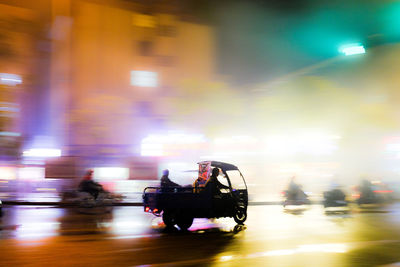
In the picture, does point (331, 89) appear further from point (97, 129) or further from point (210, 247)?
point (210, 247)

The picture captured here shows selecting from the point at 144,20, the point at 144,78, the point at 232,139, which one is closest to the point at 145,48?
the point at 144,20

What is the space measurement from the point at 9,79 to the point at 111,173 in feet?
35.6

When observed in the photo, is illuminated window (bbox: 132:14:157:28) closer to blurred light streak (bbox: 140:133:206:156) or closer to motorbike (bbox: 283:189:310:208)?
blurred light streak (bbox: 140:133:206:156)

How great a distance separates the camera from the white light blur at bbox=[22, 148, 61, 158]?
3005 cm

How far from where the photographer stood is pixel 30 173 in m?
25.6

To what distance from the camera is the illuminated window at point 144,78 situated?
36.0 meters

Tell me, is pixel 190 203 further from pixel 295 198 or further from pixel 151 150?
pixel 151 150

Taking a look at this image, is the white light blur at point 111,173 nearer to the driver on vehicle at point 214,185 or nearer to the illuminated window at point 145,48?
the illuminated window at point 145,48

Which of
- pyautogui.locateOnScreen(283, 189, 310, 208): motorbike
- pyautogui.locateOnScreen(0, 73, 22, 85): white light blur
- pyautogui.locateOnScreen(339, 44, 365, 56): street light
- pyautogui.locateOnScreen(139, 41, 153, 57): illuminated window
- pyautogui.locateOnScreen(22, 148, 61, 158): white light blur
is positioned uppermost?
pyautogui.locateOnScreen(139, 41, 153, 57): illuminated window

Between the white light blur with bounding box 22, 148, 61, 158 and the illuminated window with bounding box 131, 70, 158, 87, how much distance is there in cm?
947

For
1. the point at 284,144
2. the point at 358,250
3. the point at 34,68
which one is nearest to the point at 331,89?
the point at 284,144

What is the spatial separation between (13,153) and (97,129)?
620 centimetres

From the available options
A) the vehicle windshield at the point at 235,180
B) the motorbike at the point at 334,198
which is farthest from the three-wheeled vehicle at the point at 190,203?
the motorbike at the point at 334,198

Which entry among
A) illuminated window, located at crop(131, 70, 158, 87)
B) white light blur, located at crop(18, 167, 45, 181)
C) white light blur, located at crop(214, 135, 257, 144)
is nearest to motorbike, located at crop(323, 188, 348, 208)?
white light blur, located at crop(214, 135, 257, 144)
